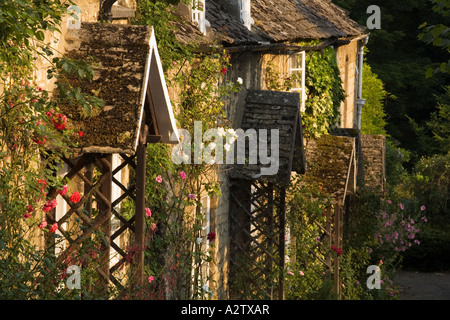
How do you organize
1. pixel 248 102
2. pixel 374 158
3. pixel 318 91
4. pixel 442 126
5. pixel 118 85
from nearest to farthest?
pixel 118 85
pixel 248 102
pixel 318 91
pixel 374 158
pixel 442 126

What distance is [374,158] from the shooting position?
21641 millimetres

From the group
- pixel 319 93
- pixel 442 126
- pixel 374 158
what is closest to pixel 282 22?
pixel 319 93

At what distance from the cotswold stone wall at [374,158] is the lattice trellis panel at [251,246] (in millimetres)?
7415

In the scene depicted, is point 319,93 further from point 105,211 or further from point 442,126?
point 442,126

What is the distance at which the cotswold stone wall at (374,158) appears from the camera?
2011 centimetres

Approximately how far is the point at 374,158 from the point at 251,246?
969cm

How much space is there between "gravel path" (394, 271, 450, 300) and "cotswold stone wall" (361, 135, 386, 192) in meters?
2.73

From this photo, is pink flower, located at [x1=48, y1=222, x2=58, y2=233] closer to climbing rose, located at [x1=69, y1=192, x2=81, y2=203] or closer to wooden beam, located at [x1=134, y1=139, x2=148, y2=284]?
climbing rose, located at [x1=69, y1=192, x2=81, y2=203]

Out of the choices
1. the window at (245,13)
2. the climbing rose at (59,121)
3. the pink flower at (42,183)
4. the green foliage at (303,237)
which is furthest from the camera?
the green foliage at (303,237)

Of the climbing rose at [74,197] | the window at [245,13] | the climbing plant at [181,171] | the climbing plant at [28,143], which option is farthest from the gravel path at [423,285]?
the climbing plant at [28,143]

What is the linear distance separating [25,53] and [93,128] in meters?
0.92

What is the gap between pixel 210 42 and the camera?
998 cm

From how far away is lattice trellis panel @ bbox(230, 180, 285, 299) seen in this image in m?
12.2

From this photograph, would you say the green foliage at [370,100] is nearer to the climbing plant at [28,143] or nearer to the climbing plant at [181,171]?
the climbing plant at [181,171]
